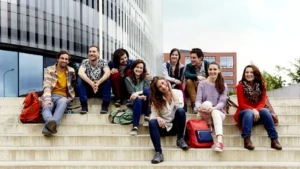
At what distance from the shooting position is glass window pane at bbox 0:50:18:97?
23.7m

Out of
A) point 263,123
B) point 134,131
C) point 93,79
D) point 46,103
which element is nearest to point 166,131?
point 134,131

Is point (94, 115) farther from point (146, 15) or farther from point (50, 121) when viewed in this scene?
point (146, 15)

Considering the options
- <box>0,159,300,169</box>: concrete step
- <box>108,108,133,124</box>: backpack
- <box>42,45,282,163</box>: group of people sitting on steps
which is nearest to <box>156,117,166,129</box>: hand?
<box>42,45,282,163</box>: group of people sitting on steps

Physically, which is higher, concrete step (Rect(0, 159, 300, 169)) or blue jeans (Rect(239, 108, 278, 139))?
blue jeans (Rect(239, 108, 278, 139))

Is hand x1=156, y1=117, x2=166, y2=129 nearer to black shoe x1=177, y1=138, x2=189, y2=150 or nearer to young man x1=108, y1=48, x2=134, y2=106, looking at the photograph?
black shoe x1=177, y1=138, x2=189, y2=150

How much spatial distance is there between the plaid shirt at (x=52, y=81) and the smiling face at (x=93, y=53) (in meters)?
0.42

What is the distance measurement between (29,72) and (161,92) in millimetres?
21881

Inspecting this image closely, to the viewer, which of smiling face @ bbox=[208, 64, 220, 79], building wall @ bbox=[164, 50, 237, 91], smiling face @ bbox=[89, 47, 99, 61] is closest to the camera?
smiling face @ bbox=[208, 64, 220, 79]

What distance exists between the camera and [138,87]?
6336 mm

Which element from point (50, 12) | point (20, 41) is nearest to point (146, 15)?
point (50, 12)

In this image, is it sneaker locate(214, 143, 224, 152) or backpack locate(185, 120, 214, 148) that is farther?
backpack locate(185, 120, 214, 148)

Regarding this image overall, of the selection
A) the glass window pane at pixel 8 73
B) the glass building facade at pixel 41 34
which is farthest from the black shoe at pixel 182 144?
the glass window pane at pixel 8 73

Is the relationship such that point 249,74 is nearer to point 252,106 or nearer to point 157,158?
A: point 252,106

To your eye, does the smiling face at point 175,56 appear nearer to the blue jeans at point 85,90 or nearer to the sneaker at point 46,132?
the blue jeans at point 85,90
